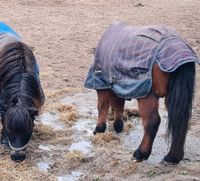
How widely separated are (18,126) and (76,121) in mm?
1465

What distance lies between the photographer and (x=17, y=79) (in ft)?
14.7

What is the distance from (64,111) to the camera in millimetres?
5953

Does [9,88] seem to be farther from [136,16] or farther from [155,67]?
Answer: [136,16]

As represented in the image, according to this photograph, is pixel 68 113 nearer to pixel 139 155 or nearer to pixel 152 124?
pixel 139 155

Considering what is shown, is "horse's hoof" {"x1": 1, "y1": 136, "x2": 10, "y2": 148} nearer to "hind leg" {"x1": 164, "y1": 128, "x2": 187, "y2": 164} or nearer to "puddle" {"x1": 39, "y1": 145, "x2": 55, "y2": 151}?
"puddle" {"x1": 39, "y1": 145, "x2": 55, "y2": 151}

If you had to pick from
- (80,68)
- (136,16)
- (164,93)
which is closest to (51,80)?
(80,68)

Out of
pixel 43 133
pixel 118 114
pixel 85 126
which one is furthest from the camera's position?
pixel 85 126

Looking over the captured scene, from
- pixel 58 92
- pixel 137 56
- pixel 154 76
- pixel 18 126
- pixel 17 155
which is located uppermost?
pixel 137 56

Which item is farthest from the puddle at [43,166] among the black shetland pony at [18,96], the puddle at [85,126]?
the puddle at [85,126]

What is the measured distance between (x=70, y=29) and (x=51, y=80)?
3076 mm

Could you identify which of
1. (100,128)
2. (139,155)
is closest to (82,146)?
(100,128)

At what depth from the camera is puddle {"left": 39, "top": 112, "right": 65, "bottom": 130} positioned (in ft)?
18.3

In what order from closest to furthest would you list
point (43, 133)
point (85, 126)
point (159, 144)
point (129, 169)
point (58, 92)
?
point (129, 169), point (159, 144), point (43, 133), point (85, 126), point (58, 92)

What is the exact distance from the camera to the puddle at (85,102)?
19.7 feet
